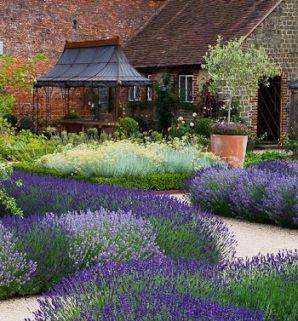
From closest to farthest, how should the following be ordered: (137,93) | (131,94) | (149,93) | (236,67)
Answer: (236,67) → (149,93) → (137,93) → (131,94)

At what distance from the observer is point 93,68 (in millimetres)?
25062

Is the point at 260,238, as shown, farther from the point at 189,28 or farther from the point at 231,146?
the point at 189,28

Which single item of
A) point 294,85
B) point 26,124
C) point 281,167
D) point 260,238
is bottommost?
point 26,124

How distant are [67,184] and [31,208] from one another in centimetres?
142

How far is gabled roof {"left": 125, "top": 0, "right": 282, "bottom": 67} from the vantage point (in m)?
25.1

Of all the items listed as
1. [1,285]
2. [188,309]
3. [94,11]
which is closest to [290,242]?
[1,285]

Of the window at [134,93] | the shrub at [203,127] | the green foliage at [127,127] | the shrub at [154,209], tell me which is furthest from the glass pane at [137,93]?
the shrub at [154,209]

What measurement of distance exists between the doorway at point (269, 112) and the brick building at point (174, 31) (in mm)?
33

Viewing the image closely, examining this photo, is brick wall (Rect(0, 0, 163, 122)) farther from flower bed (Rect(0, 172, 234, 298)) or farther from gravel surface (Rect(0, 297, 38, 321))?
gravel surface (Rect(0, 297, 38, 321))

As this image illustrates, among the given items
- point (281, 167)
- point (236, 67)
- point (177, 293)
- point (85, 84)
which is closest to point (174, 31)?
point (85, 84)

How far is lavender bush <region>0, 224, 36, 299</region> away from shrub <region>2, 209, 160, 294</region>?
0.08m

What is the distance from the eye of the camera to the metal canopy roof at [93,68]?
24094mm

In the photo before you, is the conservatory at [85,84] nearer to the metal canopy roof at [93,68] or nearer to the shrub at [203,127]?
the metal canopy roof at [93,68]

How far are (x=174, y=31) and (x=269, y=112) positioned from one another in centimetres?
434
